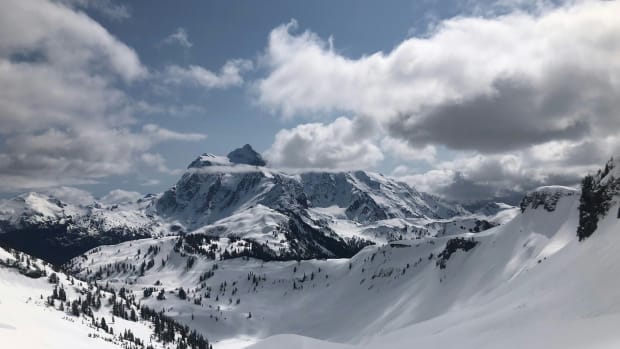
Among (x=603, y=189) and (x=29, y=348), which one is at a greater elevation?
(x=603, y=189)

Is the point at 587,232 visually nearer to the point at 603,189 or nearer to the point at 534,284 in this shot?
the point at 603,189

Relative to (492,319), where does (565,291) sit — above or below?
above

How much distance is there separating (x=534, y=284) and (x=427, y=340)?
5140cm

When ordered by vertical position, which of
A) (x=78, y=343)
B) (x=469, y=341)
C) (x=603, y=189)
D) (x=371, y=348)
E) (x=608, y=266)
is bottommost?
(x=78, y=343)

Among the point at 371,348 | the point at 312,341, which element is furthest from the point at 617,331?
the point at 312,341

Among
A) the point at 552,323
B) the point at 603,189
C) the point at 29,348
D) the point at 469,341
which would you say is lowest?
the point at 29,348

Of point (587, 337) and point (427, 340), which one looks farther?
point (427, 340)

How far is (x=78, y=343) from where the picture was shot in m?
197

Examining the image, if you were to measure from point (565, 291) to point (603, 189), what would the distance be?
72.3m

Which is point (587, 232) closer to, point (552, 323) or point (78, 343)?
point (552, 323)

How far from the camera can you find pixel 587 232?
115250 mm

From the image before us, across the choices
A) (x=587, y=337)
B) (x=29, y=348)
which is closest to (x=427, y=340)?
(x=587, y=337)

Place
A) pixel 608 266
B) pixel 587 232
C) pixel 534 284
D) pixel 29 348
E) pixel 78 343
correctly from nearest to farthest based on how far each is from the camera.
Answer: pixel 608 266 → pixel 534 284 → pixel 587 232 → pixel 29 348 → pixel 78 343

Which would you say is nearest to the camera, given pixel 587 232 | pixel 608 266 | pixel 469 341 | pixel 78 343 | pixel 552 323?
pixel 552 323
